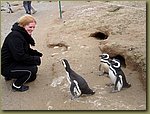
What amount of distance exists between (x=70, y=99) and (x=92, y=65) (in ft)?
3.64

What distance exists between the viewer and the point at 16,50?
14.9 ft

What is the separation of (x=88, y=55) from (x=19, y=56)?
1426mm

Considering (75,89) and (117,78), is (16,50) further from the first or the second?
(117,78)

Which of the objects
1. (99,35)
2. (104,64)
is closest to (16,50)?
(104,64)

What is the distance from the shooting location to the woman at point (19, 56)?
457 centimetres

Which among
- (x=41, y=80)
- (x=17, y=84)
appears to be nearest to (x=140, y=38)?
(x=41, y=80)

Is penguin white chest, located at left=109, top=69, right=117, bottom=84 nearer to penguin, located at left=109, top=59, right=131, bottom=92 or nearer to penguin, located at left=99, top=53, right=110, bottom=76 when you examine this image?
penguin, located at left=109, top=59, right=131, bottom=92

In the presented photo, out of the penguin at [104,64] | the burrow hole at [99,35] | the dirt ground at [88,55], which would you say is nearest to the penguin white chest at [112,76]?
the dirt ground at [88,55]

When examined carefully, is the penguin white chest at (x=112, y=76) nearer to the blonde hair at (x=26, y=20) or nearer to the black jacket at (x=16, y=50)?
the black jacket at (x=16, y=50)

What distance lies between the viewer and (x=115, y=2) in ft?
30.3

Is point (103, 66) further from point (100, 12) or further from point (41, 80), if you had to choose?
point (100, 12)

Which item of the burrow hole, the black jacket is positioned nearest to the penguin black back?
the black jacket

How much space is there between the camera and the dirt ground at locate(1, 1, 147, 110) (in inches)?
168

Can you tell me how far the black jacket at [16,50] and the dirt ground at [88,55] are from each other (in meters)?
0.33
